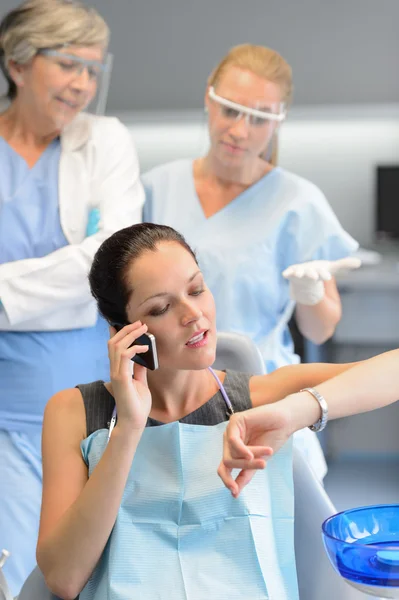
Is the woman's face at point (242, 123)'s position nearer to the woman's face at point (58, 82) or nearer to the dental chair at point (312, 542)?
the woman's face at point (58, 82)

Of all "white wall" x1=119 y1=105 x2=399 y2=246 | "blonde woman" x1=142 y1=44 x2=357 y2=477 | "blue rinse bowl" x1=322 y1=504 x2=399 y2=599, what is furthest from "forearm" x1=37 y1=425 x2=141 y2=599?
"white wall" x1=119 y1=105 x2=399 y2=246

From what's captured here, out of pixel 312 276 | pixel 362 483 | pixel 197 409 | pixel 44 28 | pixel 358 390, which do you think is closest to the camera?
pixel 358 390

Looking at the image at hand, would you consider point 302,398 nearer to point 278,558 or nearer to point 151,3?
point 278,558

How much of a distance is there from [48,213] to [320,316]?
25.8 inches

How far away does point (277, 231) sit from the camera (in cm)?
208

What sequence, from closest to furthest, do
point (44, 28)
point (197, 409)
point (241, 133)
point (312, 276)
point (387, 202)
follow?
point (197, 409), point (312, 276), point (44, 28), point (241, 133), point (387, 202)

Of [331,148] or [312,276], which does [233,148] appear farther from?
[331,148]

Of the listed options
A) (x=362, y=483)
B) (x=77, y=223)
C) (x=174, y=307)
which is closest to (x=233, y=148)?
(x=77, y=223)

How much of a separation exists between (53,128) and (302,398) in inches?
41.0

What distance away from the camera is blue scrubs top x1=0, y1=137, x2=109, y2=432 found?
75.6 inches

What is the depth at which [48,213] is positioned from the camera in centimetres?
198

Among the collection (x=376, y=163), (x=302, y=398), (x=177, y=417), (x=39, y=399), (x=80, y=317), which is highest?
(x=302, y=398)

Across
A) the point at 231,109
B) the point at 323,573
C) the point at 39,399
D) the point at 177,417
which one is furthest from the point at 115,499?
the point at 231,109

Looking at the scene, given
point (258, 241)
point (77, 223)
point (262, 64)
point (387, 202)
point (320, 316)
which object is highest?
point (262, 64)
